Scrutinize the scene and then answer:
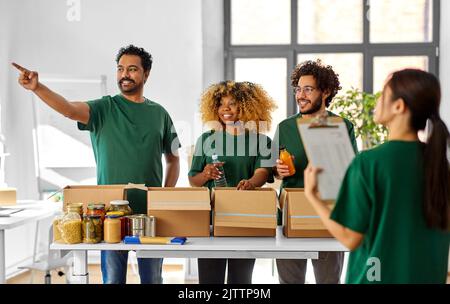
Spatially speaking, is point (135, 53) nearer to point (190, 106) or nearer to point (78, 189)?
point (78, 189)

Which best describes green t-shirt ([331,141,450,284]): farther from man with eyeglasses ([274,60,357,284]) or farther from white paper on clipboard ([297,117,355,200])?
man with eyeglasses ([274,60,357,284])

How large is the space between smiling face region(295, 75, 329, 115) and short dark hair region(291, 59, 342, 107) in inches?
0.8

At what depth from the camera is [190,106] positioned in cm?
452

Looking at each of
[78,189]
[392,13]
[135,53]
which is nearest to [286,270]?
[78,189]

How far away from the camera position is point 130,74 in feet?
8.64

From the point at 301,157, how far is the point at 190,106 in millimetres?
Answer: 2169

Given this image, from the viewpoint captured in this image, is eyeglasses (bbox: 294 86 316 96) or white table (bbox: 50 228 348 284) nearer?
white table (bbox: 50 228 348 284)

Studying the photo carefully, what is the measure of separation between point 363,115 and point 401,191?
10.6ft

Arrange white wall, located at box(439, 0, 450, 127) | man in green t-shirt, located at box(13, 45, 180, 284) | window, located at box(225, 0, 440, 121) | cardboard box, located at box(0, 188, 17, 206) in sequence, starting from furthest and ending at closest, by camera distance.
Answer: window, located at box(225, 0, 440, 121), white wall, located at box(439, 0, 450, 127), cardboard box, located at box(0, 188, 17, 206), man in green t-shirt, located at box(13, 45, 180, 284)

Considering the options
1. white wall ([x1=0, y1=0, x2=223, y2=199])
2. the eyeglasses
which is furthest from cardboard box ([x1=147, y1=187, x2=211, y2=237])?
white wall ([x1=0, y1=0, x2=223, y2=199])

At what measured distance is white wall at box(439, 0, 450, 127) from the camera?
468 centimetres

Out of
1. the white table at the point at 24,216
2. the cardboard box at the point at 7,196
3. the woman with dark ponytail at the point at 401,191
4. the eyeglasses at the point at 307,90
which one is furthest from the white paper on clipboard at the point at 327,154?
the cardboard box at the point at 7,196

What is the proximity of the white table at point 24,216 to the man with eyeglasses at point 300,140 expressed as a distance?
1.13 m

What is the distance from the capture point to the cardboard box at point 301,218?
87.0 inches
